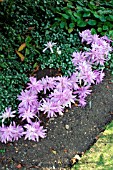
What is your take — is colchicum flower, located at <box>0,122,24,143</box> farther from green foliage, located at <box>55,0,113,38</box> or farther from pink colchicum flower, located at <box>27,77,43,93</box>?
green foliage, located at <box>55,0,113,38</box>

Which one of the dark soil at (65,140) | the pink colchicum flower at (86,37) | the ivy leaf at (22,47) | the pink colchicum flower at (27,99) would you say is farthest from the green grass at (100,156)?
the ivy leaf at (22,47)

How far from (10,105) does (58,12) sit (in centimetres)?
143

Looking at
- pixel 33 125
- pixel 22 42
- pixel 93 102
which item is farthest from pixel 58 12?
pixel 33 125

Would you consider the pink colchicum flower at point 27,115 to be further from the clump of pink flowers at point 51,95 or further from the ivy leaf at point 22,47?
the ivy leaf at point 22,47

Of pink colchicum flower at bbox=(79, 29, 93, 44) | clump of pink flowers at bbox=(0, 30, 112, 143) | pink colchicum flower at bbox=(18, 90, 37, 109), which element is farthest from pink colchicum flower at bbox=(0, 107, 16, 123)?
pink colchicum flower at bbox=(79, 29, 93, 44)

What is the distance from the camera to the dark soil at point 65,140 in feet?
13.1

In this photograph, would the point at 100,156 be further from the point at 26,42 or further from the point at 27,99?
the point at 26,42

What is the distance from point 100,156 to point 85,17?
1856 millimetres

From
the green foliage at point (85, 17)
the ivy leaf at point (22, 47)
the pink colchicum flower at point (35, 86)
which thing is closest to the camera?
the pink colchicum flower at point (35, 86)

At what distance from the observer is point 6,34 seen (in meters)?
4.72

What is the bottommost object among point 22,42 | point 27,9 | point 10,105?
point 10,105

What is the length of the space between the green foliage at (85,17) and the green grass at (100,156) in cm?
140

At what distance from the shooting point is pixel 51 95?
14.3 feet

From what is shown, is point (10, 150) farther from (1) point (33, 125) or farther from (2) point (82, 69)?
(2) point (82, 69)
